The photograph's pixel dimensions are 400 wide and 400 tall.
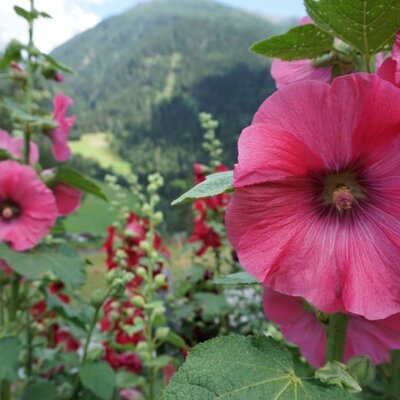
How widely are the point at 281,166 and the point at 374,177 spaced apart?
90mm

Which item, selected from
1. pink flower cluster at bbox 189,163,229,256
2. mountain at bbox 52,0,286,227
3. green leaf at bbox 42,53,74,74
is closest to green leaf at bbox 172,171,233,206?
green leaf at bbox 42,53,74,74

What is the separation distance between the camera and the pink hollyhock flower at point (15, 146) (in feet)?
3.87

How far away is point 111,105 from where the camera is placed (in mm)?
43000

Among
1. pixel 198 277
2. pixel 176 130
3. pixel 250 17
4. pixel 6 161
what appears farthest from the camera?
pixel 250 17

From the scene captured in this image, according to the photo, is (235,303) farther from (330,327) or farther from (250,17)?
(250,17)

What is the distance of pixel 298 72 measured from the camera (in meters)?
0.62

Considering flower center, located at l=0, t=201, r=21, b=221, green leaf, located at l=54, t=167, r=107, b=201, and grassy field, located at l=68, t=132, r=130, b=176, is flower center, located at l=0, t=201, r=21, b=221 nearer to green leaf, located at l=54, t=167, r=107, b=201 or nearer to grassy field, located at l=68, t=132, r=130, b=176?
green leaf, located at l=54, t=167, r=107, b=201

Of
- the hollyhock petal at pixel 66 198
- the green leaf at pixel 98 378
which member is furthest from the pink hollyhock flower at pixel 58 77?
the green leaf at pixel 98 378

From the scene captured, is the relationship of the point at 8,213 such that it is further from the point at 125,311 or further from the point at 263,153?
the point at 263,153

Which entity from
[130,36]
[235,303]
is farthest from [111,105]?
[235,303]

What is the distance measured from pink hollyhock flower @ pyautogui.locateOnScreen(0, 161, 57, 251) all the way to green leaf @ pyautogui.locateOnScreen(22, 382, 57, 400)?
0.32 meters

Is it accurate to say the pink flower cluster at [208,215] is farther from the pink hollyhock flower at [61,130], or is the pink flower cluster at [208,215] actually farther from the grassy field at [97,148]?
the grassy field at [97,148]

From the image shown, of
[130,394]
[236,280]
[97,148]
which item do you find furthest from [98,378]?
[97,148]

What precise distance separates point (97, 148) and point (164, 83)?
16325 millimetres
